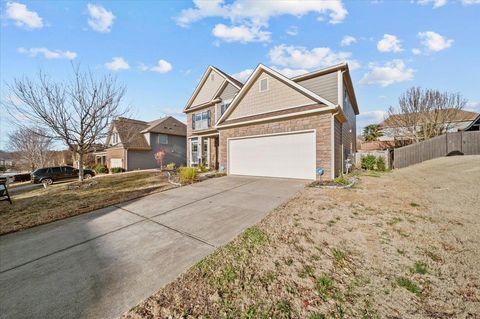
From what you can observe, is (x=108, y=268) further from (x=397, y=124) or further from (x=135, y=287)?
(x=397, y=124)

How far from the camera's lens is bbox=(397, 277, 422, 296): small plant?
218 centimetres

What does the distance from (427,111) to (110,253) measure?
27.2 meters

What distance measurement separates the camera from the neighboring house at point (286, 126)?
28.9 feet

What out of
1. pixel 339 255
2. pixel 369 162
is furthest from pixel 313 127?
pixel 369 162

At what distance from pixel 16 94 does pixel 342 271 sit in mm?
14990

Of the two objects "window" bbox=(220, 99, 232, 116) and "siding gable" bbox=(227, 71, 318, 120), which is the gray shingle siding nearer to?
"window" bbox=(220, 99, 232, 116)

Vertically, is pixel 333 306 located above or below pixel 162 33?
below

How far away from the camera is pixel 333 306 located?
2.00m

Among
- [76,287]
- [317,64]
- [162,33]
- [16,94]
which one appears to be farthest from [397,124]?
[16,94]

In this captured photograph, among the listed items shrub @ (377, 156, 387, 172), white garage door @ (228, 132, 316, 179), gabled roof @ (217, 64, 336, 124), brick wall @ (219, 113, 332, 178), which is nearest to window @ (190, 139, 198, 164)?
gabled roof @ (217, 64, 336, 124)

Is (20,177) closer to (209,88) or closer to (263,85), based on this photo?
(209,88)

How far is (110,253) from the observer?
11.2ft

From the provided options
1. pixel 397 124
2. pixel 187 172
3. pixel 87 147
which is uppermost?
pixel 397 124

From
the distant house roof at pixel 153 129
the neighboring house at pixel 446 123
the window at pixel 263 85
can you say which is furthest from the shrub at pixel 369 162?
the distant house roof at pixel 153 129
